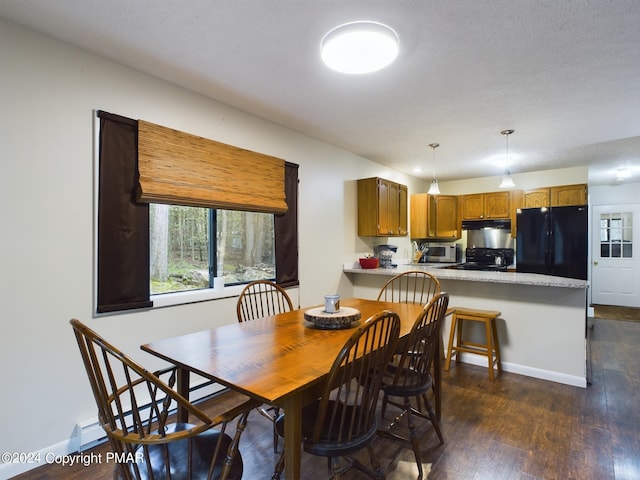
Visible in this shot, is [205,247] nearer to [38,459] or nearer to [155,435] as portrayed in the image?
[38,459]

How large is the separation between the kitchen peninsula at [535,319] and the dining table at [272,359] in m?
1.71

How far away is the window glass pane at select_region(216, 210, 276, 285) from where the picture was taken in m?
3.00

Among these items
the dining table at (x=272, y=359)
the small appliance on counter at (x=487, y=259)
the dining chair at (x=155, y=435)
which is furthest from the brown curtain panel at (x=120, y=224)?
the small appliance on counter at (x=487, y=259)

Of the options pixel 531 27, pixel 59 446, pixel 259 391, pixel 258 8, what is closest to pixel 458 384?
pixel 259 391

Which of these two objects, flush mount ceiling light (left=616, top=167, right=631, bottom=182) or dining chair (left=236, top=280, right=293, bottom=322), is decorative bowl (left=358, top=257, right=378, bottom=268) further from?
flush mount ceiling light (left=616, top=167, right=631, bottom=182)

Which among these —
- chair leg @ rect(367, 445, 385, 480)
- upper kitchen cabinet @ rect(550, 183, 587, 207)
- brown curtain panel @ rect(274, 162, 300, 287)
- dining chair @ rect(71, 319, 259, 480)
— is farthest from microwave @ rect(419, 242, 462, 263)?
dining chair @ rect(71, 319, 259, 480)

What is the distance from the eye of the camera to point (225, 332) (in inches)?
73.9

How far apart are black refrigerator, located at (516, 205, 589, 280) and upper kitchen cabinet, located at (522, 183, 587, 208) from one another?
3.87ft

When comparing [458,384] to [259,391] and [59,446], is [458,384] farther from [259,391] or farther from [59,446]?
[59,446]

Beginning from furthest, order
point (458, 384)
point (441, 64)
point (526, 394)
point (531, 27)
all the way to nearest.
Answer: point (458, 384)
point (526, 394)
point (441, 64)
point (531, 27)

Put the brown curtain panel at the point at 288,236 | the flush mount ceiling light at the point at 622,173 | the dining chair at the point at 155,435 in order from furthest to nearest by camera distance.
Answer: the flush mount ceiling light at the point at 622,173
the brown curtain panel at the point at 288,236
the dining chair at the point at 155,435

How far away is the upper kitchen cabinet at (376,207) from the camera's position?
4336mm

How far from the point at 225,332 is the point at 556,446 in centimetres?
212

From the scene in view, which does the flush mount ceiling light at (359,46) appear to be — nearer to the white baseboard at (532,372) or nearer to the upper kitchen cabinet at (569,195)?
the white baseboard at (532,372)
